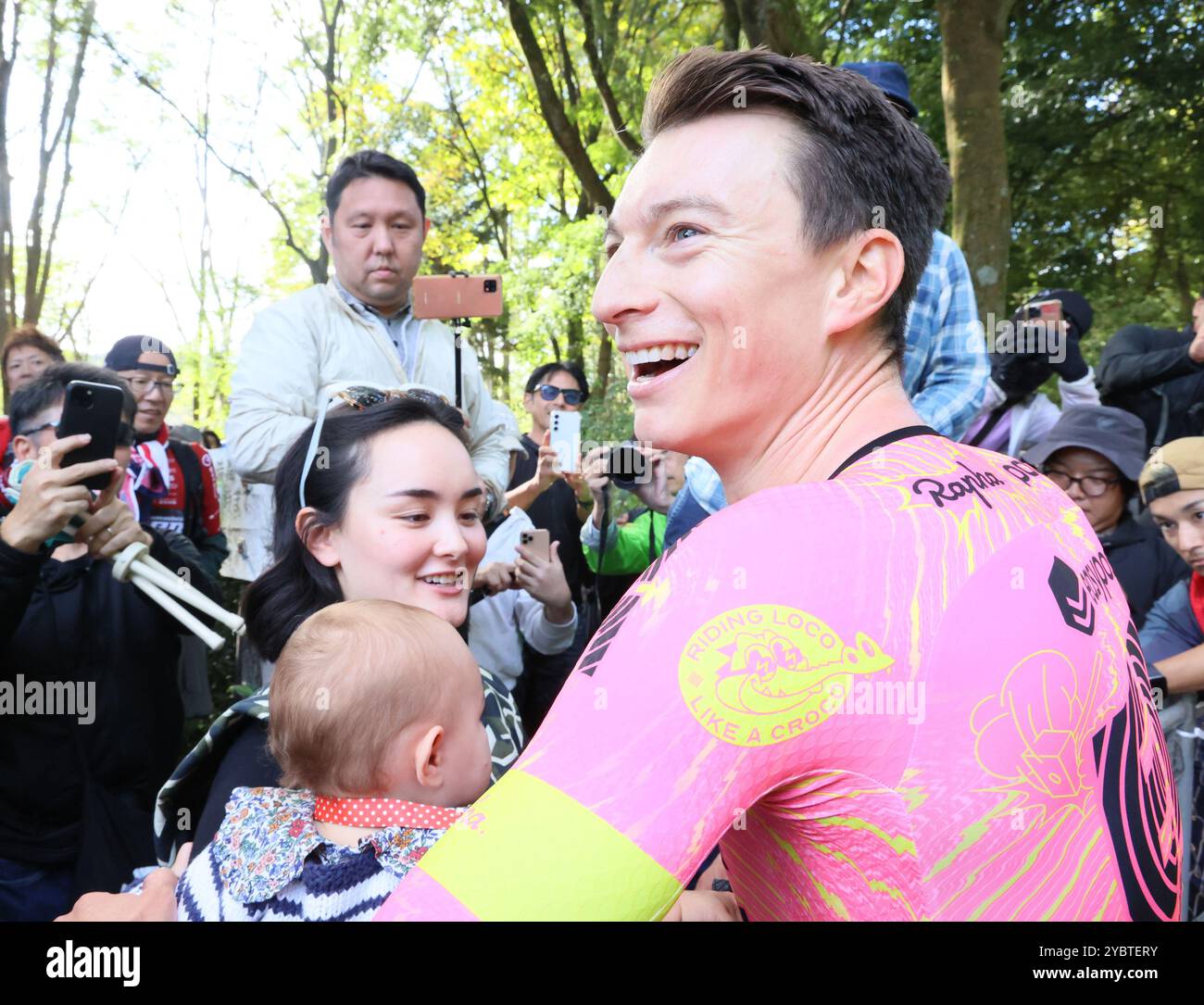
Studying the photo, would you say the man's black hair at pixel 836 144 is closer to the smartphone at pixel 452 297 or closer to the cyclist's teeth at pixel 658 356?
the cyclist's teeth at pixel 658 356

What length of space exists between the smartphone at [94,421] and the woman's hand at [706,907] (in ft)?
8.33

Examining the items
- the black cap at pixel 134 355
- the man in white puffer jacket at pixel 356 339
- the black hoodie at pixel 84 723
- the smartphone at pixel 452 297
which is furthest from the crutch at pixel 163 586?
the black cap at pixel 134 355

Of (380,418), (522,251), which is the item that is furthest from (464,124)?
(380,418)

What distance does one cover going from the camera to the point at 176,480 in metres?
5.27

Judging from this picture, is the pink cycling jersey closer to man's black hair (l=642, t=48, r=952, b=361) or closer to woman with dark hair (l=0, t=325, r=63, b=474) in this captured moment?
man's black hair (l=642, t=48, r=952, b=361)

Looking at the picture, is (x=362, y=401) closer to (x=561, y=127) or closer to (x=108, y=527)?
(x=108, y=527)

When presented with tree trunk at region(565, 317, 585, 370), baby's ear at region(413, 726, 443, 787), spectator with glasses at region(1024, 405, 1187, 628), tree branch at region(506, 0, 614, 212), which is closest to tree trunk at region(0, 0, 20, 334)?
tree branch at region(506, 0, 614, 212)

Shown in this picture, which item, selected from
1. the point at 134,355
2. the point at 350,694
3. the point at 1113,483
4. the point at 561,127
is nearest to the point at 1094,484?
the point at 1113,483

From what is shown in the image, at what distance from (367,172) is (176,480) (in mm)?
1867

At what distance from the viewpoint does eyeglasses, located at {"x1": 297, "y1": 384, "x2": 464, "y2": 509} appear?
2.92 m

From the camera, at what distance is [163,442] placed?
5535mm

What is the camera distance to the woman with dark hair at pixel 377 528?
2.75 metres

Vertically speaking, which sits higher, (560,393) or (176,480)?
(560,393)

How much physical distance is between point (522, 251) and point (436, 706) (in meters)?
22.9
